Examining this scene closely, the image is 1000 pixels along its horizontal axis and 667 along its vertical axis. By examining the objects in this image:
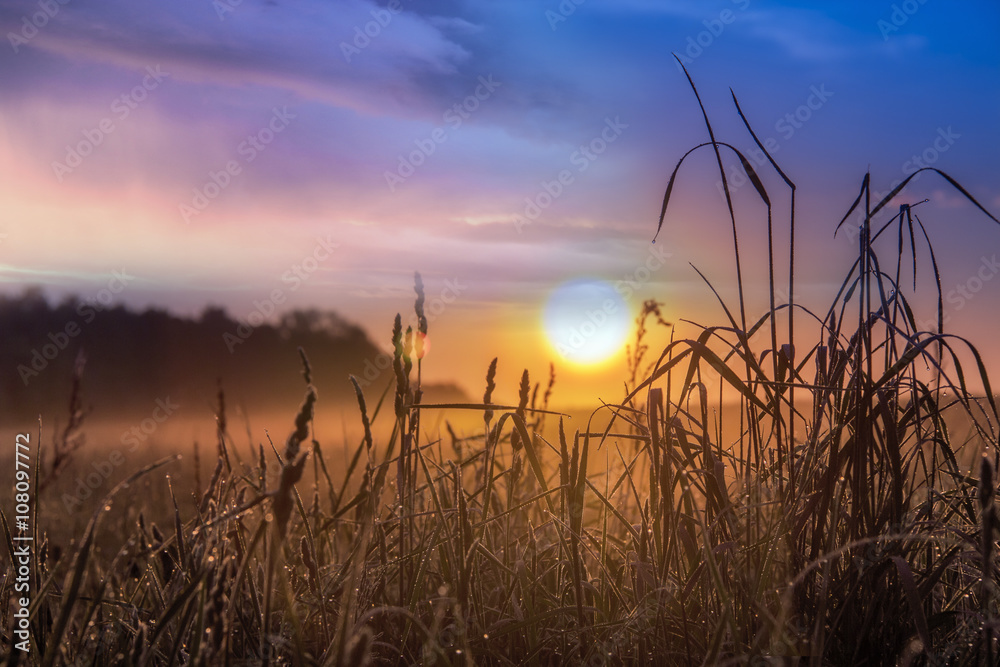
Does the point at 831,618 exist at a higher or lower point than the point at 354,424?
lower

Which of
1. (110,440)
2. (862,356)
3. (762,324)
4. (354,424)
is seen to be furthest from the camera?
(110,440)

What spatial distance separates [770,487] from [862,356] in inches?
16.2

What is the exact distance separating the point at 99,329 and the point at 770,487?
22.9m

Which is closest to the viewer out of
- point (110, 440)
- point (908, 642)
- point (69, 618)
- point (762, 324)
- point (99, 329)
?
point (69, 618)

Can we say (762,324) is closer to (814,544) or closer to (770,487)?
(770,487)

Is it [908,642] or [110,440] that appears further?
[110,440]

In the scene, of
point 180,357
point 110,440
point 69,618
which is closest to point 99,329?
point 180,357

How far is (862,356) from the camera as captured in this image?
179 centimetres

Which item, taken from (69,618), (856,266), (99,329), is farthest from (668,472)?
(99,329)

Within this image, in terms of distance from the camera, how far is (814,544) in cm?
172

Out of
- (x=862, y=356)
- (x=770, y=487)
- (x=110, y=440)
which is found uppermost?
(x=862, y=356)

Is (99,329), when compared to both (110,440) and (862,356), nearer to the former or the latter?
(110,440)

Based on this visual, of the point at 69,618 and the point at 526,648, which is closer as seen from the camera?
the point at 69,618

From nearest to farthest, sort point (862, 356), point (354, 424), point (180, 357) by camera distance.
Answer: point (862, 356) < point (354, 424) < point (180, 357)
